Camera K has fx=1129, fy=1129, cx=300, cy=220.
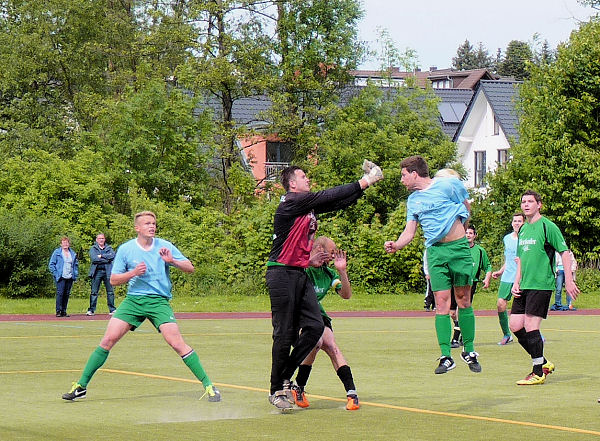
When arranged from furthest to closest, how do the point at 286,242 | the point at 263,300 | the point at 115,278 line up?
Result: the point at 263,300, the point at 115,278, the point at 286,242

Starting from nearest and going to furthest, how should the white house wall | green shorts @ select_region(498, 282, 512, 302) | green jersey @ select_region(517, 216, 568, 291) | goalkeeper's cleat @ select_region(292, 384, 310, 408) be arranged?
goalkeeper's cleat @ select_region(292, 384, 310, 408), green jersey @ select_region(517, 216, 568, 291), green shorts @ select_region(498, 282, 512, 302), the white house wall

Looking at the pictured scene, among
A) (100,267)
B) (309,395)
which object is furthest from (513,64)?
(309,395)

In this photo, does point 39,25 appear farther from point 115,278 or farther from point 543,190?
point 115,278

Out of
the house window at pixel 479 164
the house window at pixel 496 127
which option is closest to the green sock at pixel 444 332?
the house window at pixel 496 127

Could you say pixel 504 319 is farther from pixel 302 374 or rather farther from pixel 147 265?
pixel 147 265

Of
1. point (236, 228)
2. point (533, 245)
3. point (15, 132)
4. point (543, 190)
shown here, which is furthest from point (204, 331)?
point (15, 132)

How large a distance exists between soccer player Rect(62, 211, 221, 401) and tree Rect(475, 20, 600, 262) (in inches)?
1166

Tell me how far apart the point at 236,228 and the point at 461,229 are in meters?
27.2

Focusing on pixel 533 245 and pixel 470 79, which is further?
pixel 470 79

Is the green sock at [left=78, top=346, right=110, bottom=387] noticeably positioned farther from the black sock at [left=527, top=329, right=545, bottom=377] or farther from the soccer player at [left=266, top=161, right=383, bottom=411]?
the black sock at [left=527, top=329, right=545, bottom=377]

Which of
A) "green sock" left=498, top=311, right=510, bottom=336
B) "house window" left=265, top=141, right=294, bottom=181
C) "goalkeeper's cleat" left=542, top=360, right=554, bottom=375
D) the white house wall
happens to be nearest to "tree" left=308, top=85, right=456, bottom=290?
"house window" left=265, top=141, right=294, bottom=181

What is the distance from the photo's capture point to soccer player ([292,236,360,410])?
400 inches

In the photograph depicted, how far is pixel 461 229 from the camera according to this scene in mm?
10805

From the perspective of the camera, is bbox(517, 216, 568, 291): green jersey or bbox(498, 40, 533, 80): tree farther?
bbox(498, 40, 533, 80): tree
